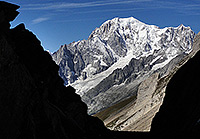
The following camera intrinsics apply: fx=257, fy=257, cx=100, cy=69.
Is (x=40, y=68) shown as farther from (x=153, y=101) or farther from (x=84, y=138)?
(x=153, y=101)

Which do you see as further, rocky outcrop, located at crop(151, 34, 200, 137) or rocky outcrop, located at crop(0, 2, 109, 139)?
rocky outcrop, located at crop(151, 34, 200, 137)

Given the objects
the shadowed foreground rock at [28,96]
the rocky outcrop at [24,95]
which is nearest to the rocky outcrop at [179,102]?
the shadowed foreground rock at [28,96]

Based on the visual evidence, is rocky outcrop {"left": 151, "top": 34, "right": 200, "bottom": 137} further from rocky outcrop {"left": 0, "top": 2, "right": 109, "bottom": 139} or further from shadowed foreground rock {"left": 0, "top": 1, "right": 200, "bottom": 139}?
rocky outcrop {"left": 0, "top": 2, "right": 109, "bottom": 139}

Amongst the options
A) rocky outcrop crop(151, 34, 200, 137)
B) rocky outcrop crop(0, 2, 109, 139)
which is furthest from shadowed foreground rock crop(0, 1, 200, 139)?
rocky outcrop crop(151, 34, 200, 137)

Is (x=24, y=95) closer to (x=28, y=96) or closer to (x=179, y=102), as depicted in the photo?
(x=28, y=96)

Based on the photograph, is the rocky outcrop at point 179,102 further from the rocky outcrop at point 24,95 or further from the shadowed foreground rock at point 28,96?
the rocky outcrop at point 24,95

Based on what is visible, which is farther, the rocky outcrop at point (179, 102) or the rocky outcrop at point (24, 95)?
the rocky outcrop at point (179, 102)

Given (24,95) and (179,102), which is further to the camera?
(179,102)

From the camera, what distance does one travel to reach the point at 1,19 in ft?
90.0

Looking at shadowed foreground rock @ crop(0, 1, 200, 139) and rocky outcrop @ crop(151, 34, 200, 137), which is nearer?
shadowed foreground rock @ crop(0, 1, 200, 139)

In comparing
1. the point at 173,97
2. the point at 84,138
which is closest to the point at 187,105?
the point at 173,97

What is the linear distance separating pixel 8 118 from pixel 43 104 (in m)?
5.76

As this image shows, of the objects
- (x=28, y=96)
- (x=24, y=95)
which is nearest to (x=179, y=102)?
(x=28, y=96)

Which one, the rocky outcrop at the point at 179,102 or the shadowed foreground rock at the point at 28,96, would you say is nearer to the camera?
the shadowed foreground rock at the point at 28,96
